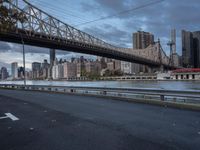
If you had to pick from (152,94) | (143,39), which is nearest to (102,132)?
(152,94)

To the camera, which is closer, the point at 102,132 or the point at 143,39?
the point at 102,132

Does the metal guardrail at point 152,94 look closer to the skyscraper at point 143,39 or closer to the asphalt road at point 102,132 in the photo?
the asphalt road at point 102,132

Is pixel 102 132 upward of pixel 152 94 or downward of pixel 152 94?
downward

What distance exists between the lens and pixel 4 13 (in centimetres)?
973

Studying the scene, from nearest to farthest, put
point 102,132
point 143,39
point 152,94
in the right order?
point 102,132 < point 152,94 < point 143,39

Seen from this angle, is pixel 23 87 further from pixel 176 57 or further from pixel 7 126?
pixel 176 57

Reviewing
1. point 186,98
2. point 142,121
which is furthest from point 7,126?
point 186,98

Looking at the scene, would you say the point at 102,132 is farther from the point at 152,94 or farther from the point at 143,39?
the point at 143,39

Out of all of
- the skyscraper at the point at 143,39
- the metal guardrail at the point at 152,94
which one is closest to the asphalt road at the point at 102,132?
the metal guardrail at the point at 152,94

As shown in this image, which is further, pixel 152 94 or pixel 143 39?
pixel 143 39

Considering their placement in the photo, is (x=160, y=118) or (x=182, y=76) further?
(x=182, y=76)

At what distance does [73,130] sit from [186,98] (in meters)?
6.67

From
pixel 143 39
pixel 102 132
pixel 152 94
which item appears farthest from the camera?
pixel 143 39

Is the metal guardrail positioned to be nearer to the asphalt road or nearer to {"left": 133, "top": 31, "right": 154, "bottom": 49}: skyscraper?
the asphalt road
